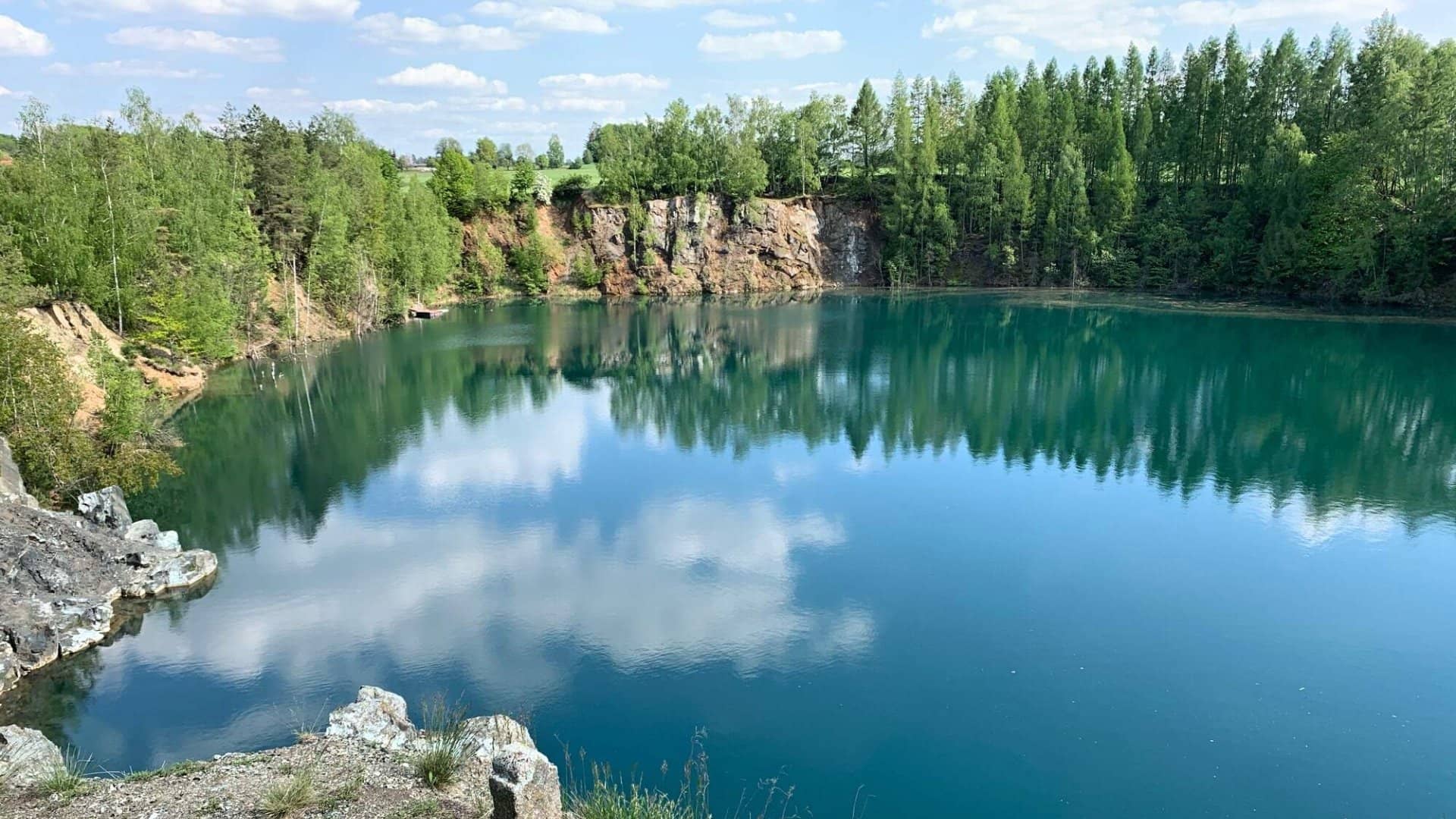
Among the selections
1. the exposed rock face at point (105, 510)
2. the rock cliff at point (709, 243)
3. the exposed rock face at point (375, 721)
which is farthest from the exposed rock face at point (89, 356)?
the rock cliff at point (709, 243)

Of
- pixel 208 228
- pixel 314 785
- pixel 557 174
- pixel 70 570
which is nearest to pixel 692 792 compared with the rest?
pixel 314 785

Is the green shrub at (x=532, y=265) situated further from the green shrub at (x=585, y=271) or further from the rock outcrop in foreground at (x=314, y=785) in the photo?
the rock outcrop in foreground at (x=314, y=785)

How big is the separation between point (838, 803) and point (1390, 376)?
43.1 meters

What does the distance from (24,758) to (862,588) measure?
1608cm

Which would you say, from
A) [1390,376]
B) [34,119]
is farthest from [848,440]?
[34,119]

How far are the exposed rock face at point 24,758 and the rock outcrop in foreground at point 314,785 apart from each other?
0.06ft

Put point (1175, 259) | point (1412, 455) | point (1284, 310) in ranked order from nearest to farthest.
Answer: point (1412, 455) < point (1284, 310) < point (1175, 259)

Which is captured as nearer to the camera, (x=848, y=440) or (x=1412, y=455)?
(x=1412, y=455)

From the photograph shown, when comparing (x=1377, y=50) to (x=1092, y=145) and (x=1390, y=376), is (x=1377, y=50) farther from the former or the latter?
(x=1390, y=376)

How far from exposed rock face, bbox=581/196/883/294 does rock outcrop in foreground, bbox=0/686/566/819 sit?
7582cm

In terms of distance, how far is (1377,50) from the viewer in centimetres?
6644

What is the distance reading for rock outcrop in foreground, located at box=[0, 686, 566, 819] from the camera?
9.54 m

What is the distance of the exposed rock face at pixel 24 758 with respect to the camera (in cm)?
1148

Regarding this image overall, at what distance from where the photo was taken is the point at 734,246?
89.0 meters
